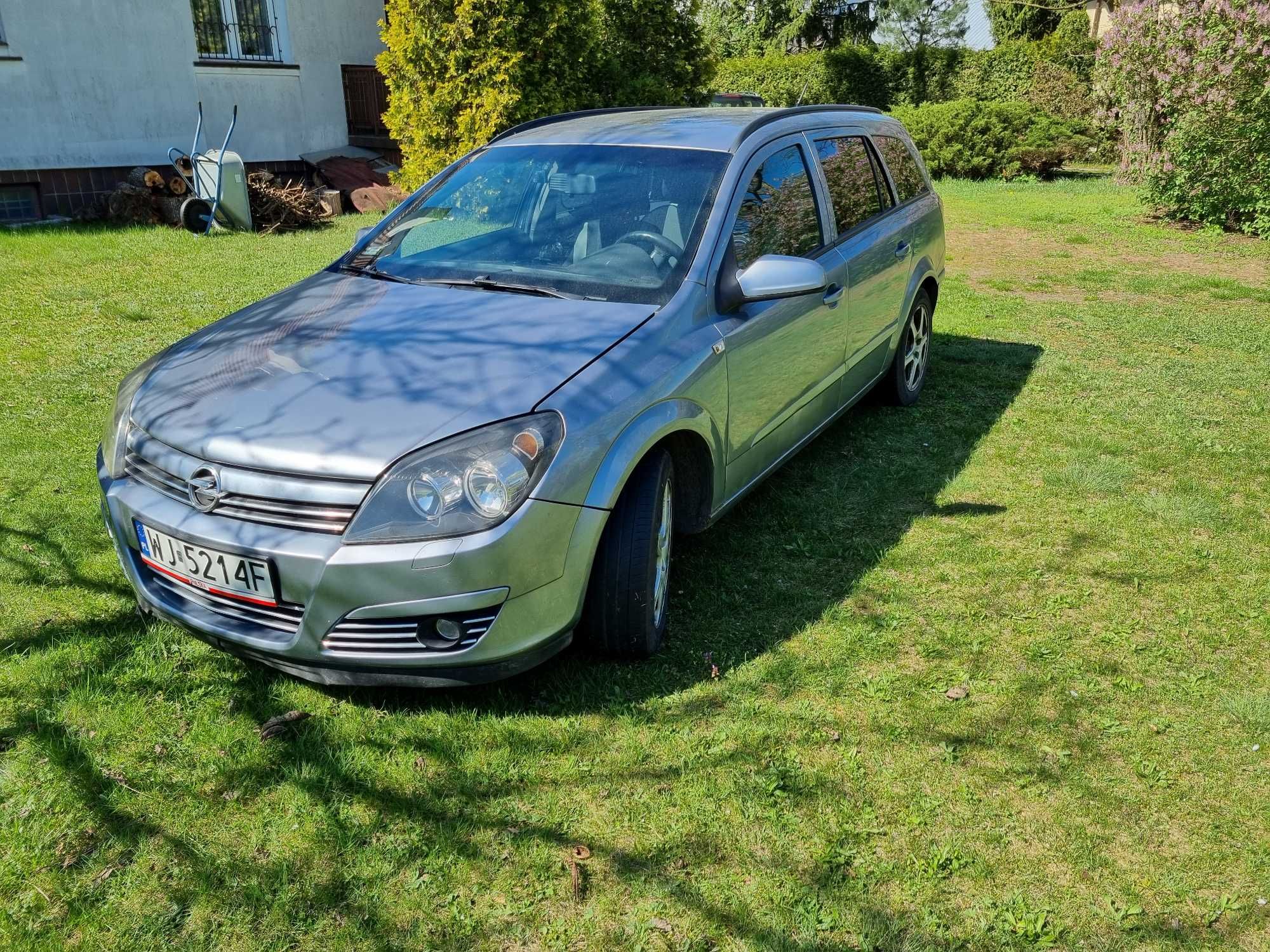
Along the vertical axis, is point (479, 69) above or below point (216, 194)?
above

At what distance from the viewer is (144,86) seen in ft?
40.7

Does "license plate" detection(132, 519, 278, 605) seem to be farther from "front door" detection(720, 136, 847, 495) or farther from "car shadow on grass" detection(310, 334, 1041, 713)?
"front door" detection(720, 136, 847, 495)

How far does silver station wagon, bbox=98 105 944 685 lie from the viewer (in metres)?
2.80

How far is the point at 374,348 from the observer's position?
3.31 metres

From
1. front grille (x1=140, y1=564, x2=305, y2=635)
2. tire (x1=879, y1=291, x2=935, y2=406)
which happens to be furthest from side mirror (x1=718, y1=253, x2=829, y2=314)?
tire (x1=879, y1=291, x2=935, y2=406)

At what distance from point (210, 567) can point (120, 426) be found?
732 millimetres

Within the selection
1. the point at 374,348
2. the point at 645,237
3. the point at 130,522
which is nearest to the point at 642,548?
the point at 374,348

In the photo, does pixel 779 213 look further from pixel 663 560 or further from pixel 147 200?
pixel 147 200

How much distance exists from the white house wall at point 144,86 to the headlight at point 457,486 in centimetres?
1137

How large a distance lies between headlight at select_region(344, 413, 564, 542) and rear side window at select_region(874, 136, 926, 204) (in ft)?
12.2

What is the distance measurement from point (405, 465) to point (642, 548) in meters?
0.81

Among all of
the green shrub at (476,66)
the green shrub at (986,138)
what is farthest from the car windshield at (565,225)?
the green shrub at (986,138)

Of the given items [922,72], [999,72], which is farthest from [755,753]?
[922,72]

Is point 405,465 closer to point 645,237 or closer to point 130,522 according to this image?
point 130,522
